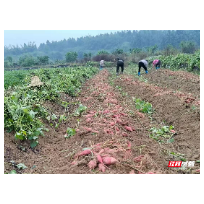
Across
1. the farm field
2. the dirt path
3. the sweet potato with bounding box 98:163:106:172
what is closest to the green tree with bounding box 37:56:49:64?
the farm field

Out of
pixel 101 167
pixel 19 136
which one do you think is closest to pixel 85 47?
pixel 19 136

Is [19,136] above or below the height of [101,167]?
above

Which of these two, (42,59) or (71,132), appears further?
(42,59)

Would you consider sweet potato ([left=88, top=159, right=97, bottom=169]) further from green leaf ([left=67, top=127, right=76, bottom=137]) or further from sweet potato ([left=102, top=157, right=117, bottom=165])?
green leaf ([left=67, top=127, right=76, bottom=137])

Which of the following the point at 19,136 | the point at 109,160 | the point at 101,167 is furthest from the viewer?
the point at 19,136

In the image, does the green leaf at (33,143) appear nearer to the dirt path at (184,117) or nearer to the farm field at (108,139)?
the farm field at (108,139)

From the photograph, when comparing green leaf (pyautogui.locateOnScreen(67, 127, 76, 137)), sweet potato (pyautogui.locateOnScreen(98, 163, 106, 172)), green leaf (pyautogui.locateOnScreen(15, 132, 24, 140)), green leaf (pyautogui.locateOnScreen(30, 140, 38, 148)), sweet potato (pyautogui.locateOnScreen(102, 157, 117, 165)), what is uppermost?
green leaf (pyautogui.locateOnScreen(15, 132, 24, 140))

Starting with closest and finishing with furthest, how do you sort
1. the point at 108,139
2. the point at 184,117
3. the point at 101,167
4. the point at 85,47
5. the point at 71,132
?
1. the point at 101,167
2. the point at 184,117
3. the point at 108,139
4. the point at 71,132
5. the point at 85,47

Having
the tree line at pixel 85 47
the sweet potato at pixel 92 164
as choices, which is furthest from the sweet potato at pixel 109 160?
the tree line at pixel 85 47

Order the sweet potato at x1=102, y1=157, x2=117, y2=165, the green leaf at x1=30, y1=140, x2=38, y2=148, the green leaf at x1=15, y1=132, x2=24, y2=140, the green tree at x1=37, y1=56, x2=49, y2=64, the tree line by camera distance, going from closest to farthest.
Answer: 1. the sweet potato at x1=102, y1=157, x2=117, y2=165
2. the green leaf at x1=15, y1=132, x2=24, y2=140
3. the green leaf at x1=30, y1=140, x2=38, y2=148
4. the tree line
5. the green tree at x1=37, y1=56, x2=49, y2=64

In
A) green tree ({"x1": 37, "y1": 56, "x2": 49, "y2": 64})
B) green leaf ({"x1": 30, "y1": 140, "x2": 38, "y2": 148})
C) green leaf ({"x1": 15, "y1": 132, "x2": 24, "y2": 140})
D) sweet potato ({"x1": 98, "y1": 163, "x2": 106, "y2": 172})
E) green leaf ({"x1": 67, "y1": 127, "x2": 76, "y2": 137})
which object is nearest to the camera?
sweet potato ({"x1": 98, "y1": 163, "x2": 106, "y2": 172})

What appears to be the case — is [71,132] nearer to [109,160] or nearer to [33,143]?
[33,143]

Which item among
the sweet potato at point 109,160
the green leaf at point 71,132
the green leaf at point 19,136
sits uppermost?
the green leaf at point 19,136
